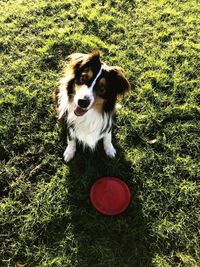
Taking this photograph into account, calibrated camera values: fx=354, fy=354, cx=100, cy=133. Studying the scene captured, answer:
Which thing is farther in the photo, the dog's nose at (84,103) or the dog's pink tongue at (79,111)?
the dog's pink tongue at (79,111)

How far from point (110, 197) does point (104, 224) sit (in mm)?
313

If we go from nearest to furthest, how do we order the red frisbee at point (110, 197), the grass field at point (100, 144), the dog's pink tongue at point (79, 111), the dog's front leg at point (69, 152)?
the dog's pink tongue at point (79, 111) < the grass field at point (100, 144) < the red frisbee at point (110, 197) < the dog's front leg at point (69, 152)

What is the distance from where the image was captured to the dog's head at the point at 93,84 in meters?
3.61

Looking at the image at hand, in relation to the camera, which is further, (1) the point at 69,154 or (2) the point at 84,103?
(1) the point at 69,154

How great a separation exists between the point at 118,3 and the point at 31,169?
142 inches

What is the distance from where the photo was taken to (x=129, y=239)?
3.98 metres

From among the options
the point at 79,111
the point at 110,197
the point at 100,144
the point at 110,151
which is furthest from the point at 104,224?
the point at 79,111

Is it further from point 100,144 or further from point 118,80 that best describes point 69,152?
point 118,80

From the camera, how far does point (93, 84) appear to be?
11.8 feet

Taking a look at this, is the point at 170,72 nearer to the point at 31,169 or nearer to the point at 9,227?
the point at 31,169

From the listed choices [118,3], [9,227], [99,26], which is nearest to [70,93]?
[9,227]

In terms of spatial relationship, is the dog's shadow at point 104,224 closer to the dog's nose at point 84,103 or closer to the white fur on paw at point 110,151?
the white fur on paw at point 110,151

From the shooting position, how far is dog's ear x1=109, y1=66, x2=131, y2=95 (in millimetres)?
3707

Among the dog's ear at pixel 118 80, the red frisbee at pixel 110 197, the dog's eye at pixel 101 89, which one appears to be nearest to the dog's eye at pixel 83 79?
the dog's eye at pixel 101 89
